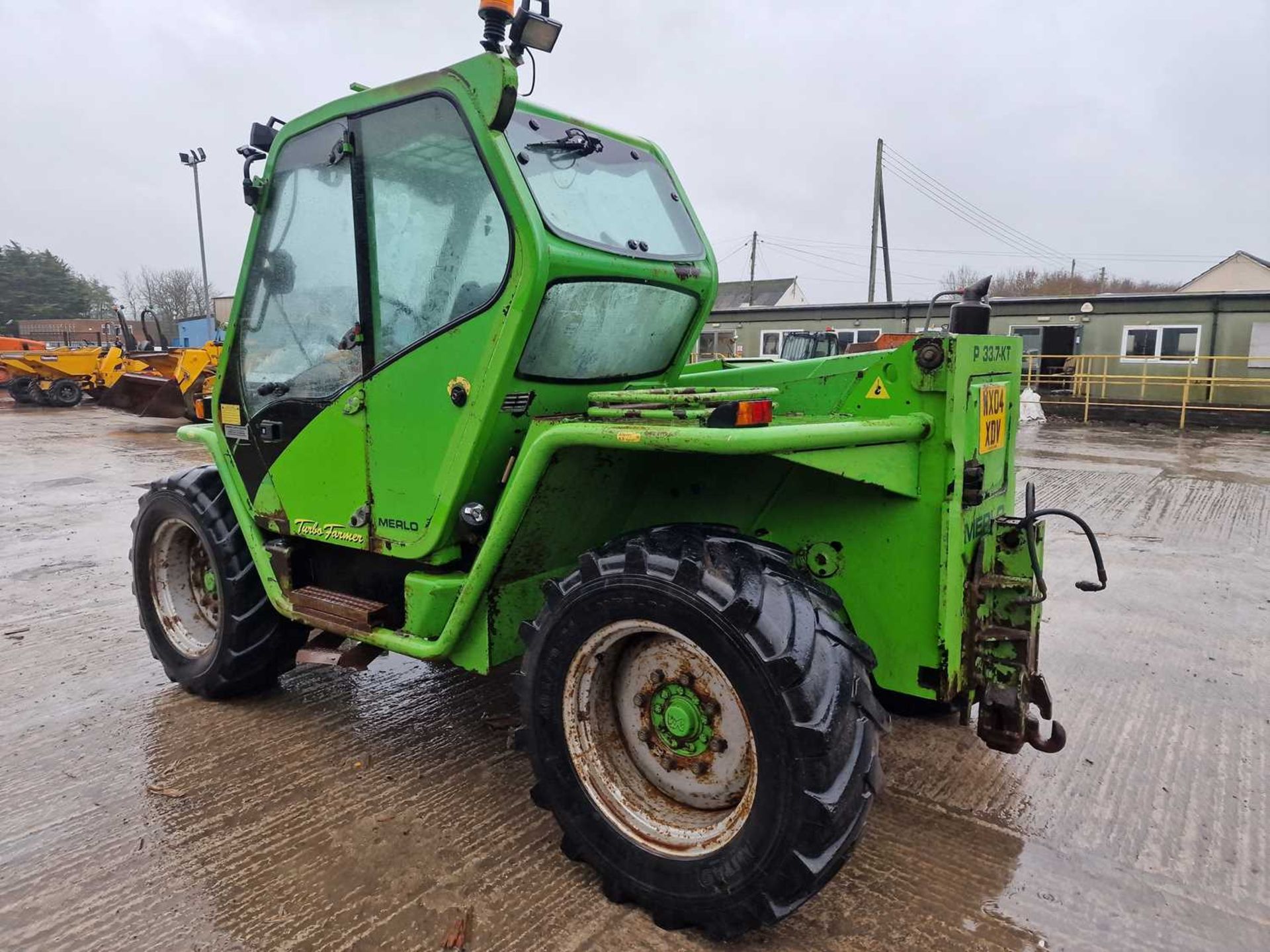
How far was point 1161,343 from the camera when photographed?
19.6 m

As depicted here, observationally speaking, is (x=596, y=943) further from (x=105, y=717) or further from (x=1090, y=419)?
(x=1090, y=419)

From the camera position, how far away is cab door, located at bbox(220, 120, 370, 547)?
3082 millimetres

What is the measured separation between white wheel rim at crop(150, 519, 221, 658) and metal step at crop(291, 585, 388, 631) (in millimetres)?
965

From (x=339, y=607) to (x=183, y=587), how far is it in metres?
1.47

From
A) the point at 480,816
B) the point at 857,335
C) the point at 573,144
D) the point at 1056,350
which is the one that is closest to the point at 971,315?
the point at 573,144

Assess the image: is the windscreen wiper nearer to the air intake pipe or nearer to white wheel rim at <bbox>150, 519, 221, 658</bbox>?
the air intake pipe

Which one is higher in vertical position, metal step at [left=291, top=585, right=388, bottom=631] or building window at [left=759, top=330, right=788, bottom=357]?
building window at [left=759, top=330, right=788, bottom=357]

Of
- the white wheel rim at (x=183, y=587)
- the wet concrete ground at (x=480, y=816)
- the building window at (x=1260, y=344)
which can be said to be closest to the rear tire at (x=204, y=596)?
the white wheel rim at (x=183, y=587)

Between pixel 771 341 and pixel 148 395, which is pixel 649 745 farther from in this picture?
pixel 771 341

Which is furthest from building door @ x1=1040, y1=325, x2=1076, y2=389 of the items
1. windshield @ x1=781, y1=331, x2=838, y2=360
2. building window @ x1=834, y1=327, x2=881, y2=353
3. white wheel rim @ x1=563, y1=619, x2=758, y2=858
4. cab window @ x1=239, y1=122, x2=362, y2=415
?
white wheel rim @ x1=563, y1=619, x2=758, y2=858

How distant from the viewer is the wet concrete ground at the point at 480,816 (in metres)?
2.40

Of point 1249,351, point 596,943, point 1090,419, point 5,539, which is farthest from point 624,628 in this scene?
point 1249,351

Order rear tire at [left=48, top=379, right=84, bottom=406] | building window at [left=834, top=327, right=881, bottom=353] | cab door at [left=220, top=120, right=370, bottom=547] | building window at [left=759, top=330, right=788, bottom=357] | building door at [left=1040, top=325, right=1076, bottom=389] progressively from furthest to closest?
building window at [left=759, top=330, right=788, bottom=357]
building window at [left=834, top=327, right=881, bottom=353]
rear tire at [left=48, top=379, right=84, bottom=406]
building door at [left=1040, top=325, right=1076, bottom=389]
cab door at [left=220, top=120, right=370, bottom=547]

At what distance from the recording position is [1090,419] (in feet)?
60.0
